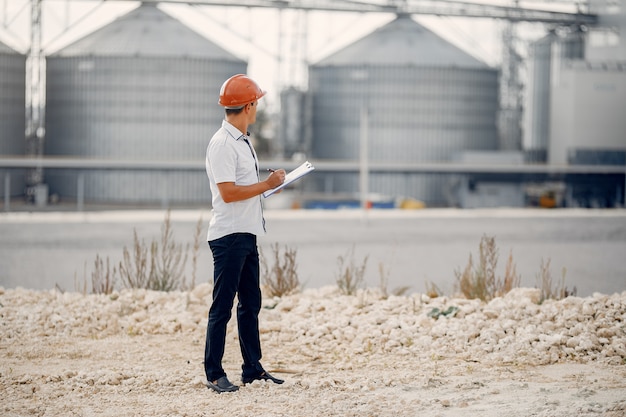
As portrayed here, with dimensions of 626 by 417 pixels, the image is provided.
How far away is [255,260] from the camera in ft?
19.5

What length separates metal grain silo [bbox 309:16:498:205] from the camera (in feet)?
162

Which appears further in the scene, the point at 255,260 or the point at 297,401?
the point at 255,260

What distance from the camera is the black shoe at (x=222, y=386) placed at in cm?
569

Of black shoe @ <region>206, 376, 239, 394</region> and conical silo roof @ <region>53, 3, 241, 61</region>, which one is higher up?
conical silo roof @ <region>53, 3, 241, 61</region>

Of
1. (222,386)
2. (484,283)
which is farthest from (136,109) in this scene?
(222,386)

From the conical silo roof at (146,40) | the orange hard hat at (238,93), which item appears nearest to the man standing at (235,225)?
the orange hard hat at (238,93)

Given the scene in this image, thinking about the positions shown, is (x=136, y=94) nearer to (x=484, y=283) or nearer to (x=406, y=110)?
(x=406, y=110)

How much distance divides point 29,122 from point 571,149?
2793cm

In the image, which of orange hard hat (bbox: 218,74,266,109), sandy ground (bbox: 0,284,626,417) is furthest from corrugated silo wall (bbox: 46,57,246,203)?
orange hard hat (bbox: 218,74,266,109)

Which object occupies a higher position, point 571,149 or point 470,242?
point 571,149

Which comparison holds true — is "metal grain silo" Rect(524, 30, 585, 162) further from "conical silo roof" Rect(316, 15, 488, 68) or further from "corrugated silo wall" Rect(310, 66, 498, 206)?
"conical silo roof" Rect(316, 15, 488, 68)

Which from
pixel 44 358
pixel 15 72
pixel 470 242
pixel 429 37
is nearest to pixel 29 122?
pixel 15 72

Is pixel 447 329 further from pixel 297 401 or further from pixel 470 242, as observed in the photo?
pixel 470 242

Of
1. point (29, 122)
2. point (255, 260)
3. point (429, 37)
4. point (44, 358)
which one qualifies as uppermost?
point (429, 37)
